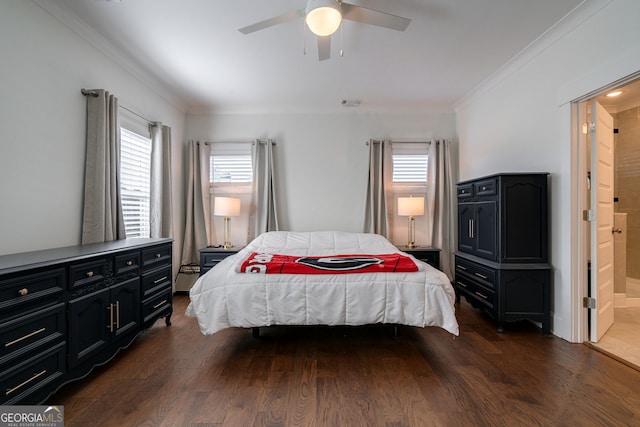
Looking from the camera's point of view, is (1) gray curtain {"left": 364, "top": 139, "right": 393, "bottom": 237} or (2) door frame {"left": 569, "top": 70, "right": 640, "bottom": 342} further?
(1) gray curtain {"left": 364, "top": 139, "right": 393, "bottom": 237}

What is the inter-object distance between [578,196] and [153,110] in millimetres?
4619

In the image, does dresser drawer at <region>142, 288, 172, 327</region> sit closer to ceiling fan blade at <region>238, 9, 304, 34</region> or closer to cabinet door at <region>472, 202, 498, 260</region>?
ceiling fan blade at <region>238, 9, 304, 34</region>

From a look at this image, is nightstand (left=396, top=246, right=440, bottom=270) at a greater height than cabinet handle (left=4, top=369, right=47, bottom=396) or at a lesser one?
greater

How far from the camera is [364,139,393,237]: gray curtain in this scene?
4.06 m

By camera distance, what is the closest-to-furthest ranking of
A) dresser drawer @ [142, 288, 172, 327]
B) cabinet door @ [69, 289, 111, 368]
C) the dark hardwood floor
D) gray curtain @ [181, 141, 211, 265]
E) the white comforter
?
the dark hardwood floor, cabinet door @ [69, 289, 111, 368], the white comforter, dresser drawer @ [142, 288, 172, 327], gray curtain @ [181, 141, 211, 265]

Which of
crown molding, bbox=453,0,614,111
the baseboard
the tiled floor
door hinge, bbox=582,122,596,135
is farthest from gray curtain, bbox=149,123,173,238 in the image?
the baseboard

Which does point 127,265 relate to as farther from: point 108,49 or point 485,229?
point 485,229

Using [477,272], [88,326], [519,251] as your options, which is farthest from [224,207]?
[519,251]

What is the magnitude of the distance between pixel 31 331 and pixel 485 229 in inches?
144

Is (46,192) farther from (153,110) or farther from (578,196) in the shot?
(578,196)

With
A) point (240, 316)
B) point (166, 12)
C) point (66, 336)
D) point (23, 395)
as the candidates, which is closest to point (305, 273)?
point (240, 316)

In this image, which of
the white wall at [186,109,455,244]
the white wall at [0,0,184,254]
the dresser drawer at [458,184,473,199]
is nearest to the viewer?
the white wall at [0,0,184,254]

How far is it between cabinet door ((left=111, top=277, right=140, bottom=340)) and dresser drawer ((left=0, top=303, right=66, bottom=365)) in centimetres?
42

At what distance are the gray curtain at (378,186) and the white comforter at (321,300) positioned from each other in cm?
186
